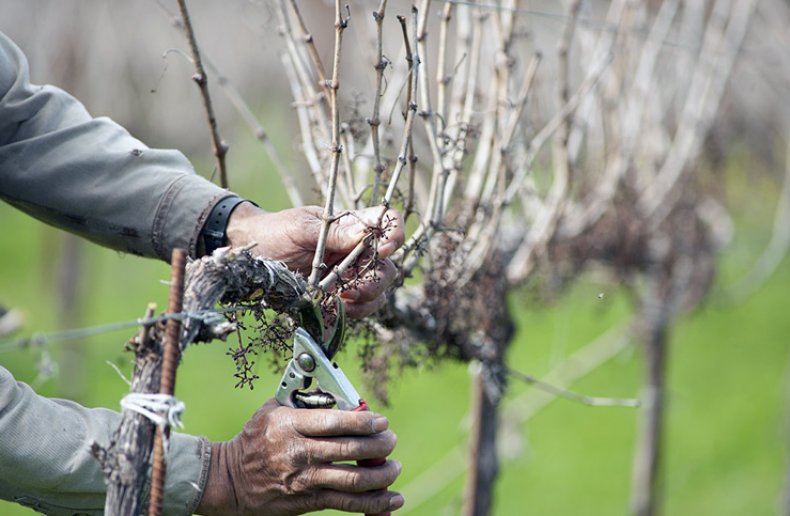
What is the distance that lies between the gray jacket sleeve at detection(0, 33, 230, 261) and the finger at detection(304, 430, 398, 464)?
2.08 ft

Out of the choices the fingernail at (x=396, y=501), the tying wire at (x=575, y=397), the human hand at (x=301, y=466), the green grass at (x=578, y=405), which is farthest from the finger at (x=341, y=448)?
the green grass at (x=578, y=405)

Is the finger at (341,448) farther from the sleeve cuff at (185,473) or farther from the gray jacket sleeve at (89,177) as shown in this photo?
the gray jacket sleeve at (89,177)

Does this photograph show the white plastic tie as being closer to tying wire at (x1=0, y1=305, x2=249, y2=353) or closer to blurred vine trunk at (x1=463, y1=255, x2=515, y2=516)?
tying wire at (x1=0, y1=305, x2=249, y2=353)

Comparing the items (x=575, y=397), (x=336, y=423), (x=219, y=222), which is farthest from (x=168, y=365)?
(x=575, y=397)

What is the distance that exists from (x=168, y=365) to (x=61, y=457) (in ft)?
1.29

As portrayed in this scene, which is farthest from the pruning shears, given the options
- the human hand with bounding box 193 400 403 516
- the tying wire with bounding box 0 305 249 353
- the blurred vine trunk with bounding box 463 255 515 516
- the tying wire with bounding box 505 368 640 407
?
the blurred vine trunk with bounding box 463 255 515 516

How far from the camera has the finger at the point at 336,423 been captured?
1.72 meters

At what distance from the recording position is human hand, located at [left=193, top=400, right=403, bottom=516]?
173cm

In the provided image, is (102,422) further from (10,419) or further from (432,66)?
(432,66)

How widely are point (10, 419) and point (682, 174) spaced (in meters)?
3.99

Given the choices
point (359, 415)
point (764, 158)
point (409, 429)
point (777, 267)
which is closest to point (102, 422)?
point (359, 415)

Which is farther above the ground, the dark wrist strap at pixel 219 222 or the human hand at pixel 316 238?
the dark wrist strap at pixel 219 222

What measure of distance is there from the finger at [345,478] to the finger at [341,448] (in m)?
0.02

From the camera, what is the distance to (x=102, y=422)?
175 centimetres
